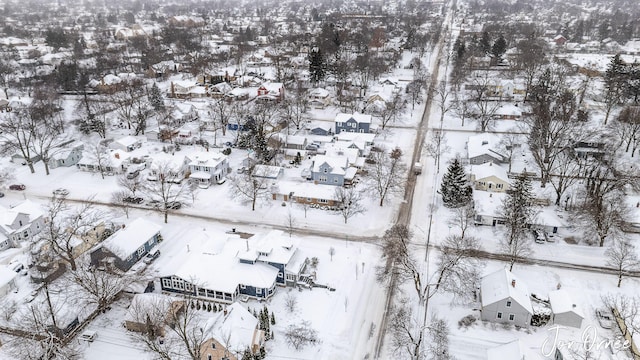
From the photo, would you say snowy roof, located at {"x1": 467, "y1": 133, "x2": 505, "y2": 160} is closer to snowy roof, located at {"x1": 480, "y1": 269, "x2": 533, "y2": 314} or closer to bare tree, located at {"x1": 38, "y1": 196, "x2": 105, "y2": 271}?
snowy roof, located at {"x1": 480, "y1": 269, "x2": 533, "y2": 314}

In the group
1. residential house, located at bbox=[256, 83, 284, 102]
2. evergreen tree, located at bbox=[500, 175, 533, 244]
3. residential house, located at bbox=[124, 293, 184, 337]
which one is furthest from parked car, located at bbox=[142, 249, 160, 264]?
residential house, located at bbox=[256, 83, 284, 102]

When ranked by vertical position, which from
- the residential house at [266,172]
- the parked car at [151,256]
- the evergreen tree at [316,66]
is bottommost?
the parked car at [151,256]

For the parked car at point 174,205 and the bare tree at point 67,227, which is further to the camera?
the parked car at point 174,205

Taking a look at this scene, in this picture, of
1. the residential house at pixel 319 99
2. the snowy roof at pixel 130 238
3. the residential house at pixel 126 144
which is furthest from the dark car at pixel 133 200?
the residential house at pixel 319 99

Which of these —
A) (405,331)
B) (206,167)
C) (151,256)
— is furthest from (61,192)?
(405,331)

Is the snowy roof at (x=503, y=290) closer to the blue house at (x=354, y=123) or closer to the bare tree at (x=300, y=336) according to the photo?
the bare tree at (x=300, y=336)

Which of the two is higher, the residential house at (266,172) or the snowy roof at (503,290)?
the snowy roof at (503,290)

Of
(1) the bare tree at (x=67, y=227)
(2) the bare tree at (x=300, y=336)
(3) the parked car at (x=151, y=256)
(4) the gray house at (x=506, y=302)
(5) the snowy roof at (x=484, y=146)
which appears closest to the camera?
(2) the bare tree at (x=300, y=336)
